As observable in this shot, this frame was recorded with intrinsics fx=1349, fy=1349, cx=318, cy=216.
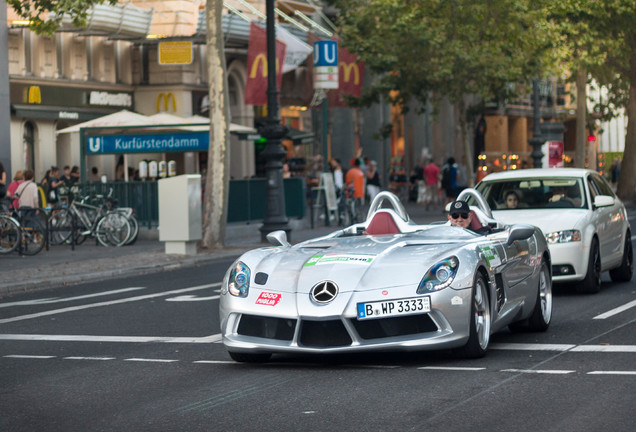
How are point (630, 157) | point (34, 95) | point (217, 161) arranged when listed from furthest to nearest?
point (630, 157) → point (34, 95) → point (217, 161)

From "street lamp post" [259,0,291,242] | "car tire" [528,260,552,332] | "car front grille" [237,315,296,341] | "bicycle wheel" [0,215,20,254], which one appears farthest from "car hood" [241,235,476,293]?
"street lamp post" [259,0,291,242]

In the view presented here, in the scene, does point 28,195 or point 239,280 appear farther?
point 28,195

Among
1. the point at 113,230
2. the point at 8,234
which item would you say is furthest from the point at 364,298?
the point at 113,230

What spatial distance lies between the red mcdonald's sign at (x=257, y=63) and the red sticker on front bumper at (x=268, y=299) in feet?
90.8

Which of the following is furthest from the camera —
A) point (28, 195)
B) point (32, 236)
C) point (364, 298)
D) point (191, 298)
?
point (28, 195)

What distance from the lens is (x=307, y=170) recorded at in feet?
165

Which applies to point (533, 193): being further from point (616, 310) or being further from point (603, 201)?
point (616, 310)

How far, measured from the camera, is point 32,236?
83.0 feet

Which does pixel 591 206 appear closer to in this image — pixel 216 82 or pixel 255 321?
pixel 255 321

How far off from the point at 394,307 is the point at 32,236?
17301 mm

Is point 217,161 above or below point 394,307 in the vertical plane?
above

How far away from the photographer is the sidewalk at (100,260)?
19.5 metres

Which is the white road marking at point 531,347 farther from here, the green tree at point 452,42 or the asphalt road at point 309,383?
the green tree at point 452,42

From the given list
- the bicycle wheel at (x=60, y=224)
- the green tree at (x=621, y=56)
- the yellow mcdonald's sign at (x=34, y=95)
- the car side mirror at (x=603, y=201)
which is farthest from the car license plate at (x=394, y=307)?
the green tree at (x=621, y=56)
